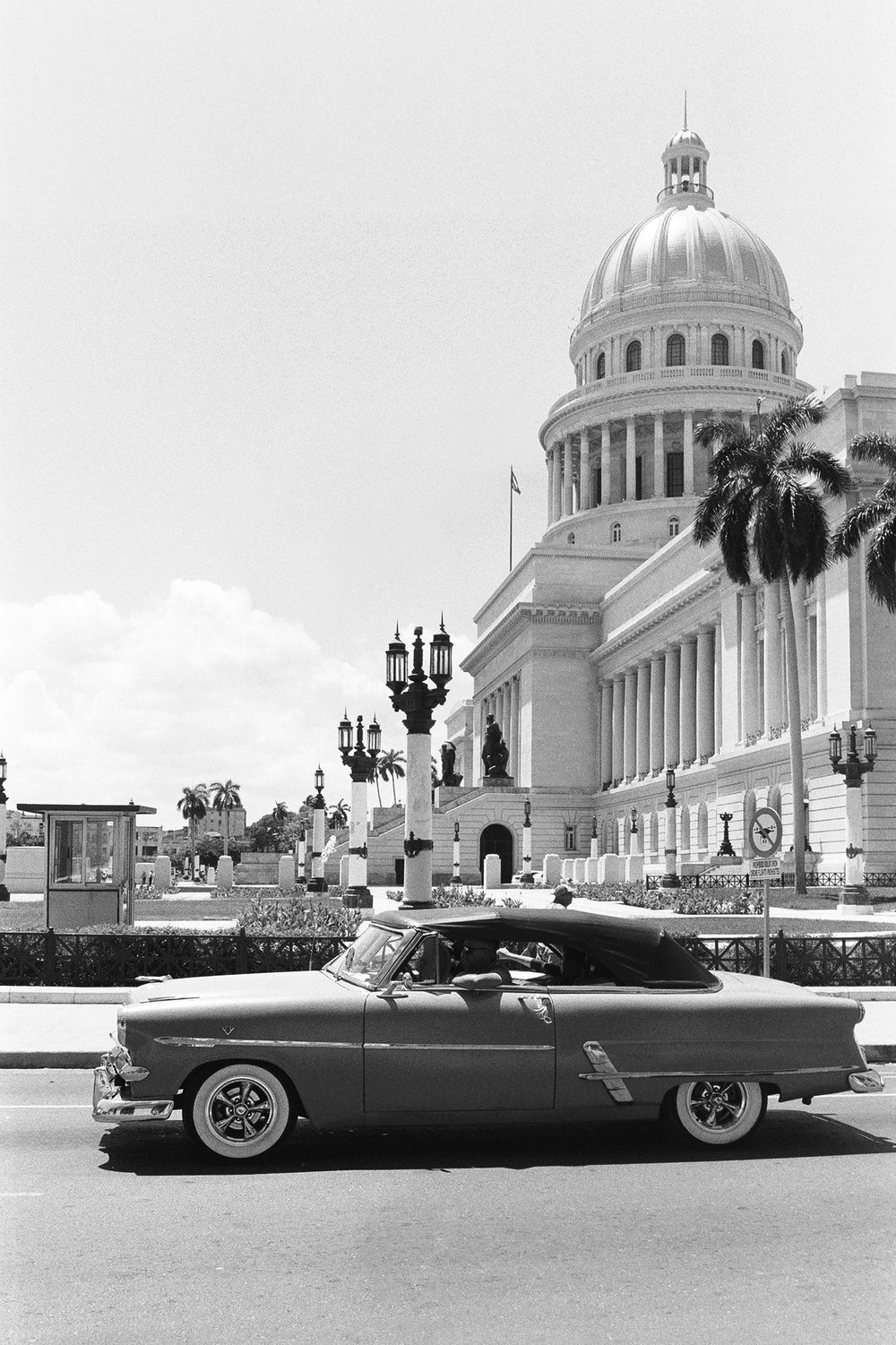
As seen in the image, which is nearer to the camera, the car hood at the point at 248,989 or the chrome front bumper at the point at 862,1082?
the car hood at the point at 248,989

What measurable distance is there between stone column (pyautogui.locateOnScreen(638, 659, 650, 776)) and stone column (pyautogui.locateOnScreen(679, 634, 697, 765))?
6.44 meters

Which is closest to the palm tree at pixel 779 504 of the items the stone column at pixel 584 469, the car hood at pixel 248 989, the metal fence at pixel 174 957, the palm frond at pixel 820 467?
the palm frond at pixel 820 467

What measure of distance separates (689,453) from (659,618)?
75.7 ft

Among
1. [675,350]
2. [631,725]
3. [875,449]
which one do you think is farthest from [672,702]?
[875,449]

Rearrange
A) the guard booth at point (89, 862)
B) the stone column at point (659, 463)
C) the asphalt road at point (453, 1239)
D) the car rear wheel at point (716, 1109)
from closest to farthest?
the asphalt road at point (453, 1239), the car rear wheel at point (716, 1109), the guard booth at point (89, 862), the stone column at point (659, 463)

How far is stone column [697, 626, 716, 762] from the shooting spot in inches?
2832

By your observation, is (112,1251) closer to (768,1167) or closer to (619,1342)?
(619,1342)

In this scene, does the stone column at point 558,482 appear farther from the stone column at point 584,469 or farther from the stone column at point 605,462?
the stone column at point 605,462

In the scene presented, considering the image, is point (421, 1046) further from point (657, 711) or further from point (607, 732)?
point (607, 732)

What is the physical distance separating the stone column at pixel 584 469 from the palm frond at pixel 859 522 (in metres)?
57.4

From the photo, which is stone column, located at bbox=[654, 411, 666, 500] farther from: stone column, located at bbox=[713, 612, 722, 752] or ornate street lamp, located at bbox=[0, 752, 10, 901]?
ornate street lamp, located at bbox=[0, 752, 10, 901]

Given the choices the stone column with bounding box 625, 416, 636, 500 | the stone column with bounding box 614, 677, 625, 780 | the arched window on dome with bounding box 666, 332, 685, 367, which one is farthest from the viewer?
the arched window on dome with bounding box 666, 332, 685, 367

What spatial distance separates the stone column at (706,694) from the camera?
71938 millimetres

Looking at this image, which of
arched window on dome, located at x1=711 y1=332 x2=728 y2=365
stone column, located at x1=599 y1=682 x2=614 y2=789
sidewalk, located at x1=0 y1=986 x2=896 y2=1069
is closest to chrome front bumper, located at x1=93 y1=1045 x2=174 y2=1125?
sidewalk, located at x1=0 y1=986 x2=896 y2=1069
